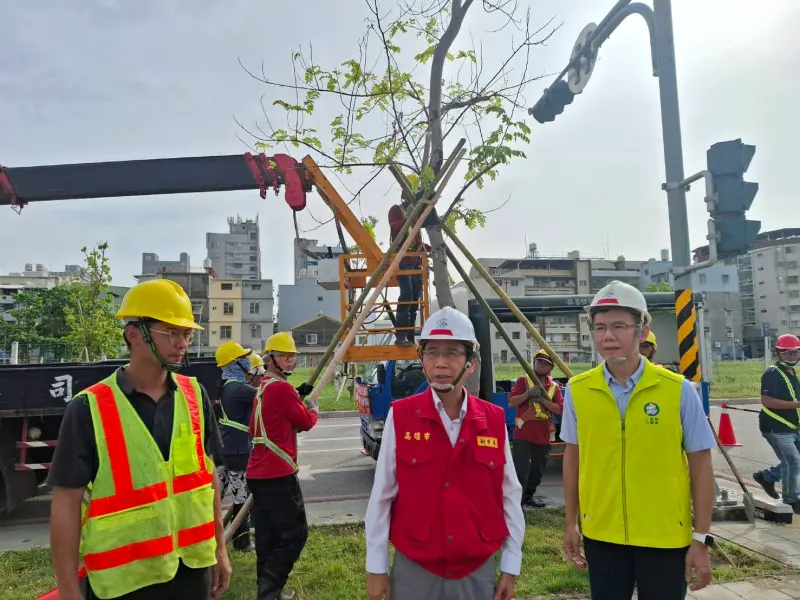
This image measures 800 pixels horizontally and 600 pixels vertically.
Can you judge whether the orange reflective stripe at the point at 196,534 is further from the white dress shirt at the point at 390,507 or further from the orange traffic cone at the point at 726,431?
the orange traffic cone at the point at 726,431

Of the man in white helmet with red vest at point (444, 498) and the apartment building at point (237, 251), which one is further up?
the apartment building at point (237, 251)

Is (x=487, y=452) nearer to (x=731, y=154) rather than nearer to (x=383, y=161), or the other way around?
(x=383, y=161)

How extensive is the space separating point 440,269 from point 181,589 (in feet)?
11.7

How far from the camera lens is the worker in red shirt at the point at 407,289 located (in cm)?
663

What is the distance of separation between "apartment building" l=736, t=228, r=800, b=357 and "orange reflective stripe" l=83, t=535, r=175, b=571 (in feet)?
280

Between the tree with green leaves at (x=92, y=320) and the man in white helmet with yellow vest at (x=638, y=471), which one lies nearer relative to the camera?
the man in white helmet with yellow vest at (x=638, y=471)

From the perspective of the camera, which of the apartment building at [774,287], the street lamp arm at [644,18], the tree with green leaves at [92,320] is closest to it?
the street lamp arm at [644,18]

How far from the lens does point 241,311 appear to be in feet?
205

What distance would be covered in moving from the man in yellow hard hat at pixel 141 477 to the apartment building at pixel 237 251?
311 ft

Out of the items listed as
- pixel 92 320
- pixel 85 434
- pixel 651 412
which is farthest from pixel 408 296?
pixel 92 320

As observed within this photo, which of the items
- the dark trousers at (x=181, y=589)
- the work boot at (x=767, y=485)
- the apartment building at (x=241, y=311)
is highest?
the apartment building at (x=241, y=311)

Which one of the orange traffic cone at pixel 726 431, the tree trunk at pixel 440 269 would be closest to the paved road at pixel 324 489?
the tree trunk at pixel 440 269

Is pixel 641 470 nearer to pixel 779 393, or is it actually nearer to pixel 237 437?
pixel 237 437

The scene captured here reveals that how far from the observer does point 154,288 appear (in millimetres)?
2461
